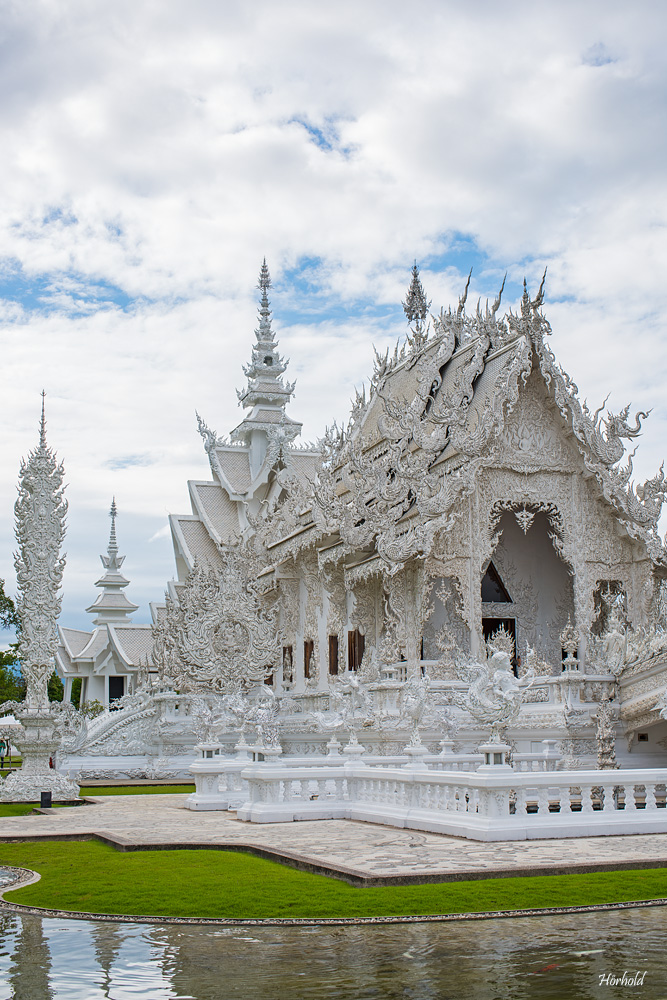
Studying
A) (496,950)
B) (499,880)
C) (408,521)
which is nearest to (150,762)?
(408,521)

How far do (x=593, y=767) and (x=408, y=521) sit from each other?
435 centimetres

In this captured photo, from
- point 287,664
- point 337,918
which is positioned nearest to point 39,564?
point 287,664

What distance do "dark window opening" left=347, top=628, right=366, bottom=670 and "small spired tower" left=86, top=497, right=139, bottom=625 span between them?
867 inches

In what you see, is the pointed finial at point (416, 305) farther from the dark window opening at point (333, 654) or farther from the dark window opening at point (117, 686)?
the dark window opening at point (117, 686)

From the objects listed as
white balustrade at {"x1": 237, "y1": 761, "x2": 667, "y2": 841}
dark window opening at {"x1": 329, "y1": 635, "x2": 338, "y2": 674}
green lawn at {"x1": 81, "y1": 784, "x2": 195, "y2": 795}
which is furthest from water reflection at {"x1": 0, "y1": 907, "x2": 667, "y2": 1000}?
dark window opening at {"x1": 329, "y1": 635, "x2": 338, "y2": 674}

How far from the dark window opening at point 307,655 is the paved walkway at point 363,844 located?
9.67m

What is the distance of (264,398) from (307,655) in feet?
37.4

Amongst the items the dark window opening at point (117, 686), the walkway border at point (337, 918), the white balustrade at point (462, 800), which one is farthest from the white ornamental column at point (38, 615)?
the dark window opening at point (117, 686)

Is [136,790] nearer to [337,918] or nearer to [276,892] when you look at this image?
[276,892]

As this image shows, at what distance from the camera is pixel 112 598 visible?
1667 inches

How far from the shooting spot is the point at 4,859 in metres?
9.09

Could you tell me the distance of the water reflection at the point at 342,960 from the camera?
14.7ft

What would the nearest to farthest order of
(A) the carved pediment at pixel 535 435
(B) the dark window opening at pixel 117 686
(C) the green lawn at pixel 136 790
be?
(A) the carved pediment at pixel 535 435 < (C) the green lawn at pixel 136 790 < (B) the dark window opening at pixel 117 686

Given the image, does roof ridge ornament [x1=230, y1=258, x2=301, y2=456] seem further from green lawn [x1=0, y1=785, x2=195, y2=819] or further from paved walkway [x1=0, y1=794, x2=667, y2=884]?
paved walkway [x1=0, y1=794, x2=667, y2=884]
